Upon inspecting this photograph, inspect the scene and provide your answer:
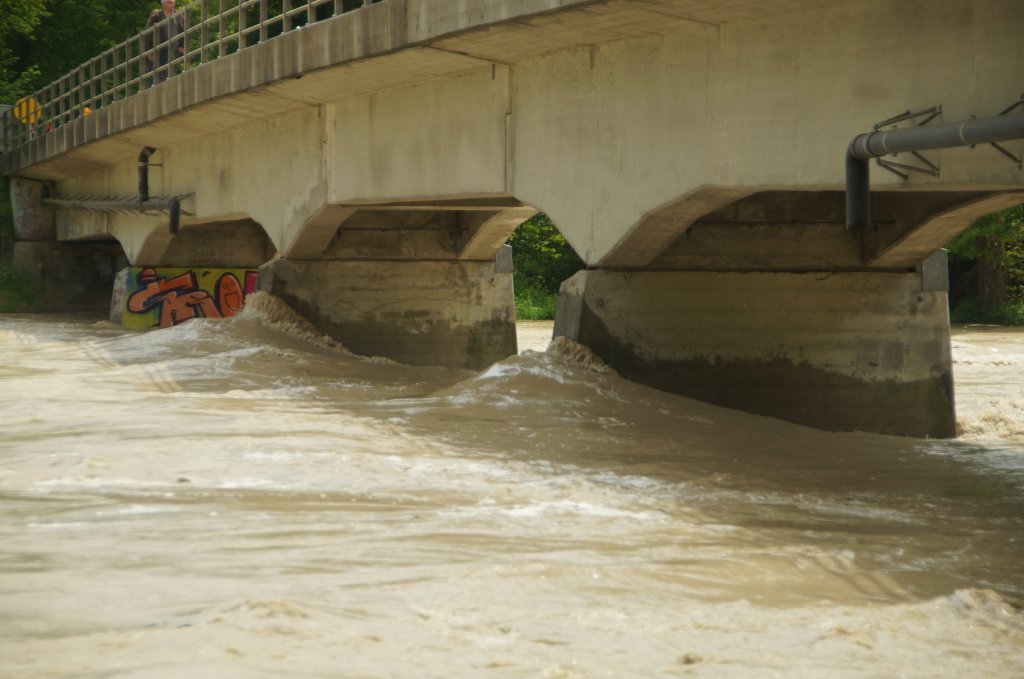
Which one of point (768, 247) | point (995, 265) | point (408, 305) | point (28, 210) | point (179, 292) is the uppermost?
point (28, 210)

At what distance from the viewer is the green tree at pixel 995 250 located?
1540 inches

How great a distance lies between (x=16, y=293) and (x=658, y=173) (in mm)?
27737

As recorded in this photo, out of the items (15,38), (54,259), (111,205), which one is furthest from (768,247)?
(15,38)

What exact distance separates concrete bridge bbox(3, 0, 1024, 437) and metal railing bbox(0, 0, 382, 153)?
2.21 ft

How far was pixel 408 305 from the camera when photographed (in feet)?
79.0

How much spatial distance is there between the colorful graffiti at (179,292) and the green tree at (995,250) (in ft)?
66.7

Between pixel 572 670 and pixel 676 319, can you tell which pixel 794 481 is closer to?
pixel 676 319

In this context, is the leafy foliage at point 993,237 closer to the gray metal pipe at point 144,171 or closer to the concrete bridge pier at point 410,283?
the concrete bridge pier at point 410,283

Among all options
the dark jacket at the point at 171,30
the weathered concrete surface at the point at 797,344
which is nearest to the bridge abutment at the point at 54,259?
the dark jacket at the point at 171,30

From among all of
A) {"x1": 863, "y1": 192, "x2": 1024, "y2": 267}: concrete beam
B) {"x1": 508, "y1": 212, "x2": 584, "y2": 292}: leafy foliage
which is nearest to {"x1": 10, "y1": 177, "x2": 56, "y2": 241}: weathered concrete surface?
{"x1": 508, "y1": 212, "x2": 584, "y2": 292}: leafy foliage

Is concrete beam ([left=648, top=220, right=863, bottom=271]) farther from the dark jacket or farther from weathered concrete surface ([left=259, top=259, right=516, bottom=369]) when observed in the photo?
the dark jacket

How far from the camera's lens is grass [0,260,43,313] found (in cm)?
3744

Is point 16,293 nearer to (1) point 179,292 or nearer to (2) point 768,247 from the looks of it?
(1) point 179,292

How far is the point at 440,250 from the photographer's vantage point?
79.8 ft
